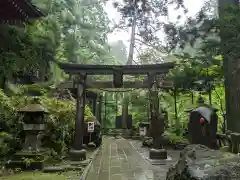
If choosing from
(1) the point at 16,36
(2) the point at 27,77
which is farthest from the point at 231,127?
(2) the point at 27,77

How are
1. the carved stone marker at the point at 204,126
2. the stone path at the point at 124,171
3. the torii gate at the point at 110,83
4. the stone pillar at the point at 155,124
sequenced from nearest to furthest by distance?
the stone path at the point at 124,171 < the carved stone marker at the point at 204,126 < the stone pillar at the point at 155,124 < the torii gate at the point at 110,83

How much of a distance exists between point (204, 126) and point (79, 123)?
520 cm

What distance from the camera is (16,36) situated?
9.81 m

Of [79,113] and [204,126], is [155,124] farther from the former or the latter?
[79,113]

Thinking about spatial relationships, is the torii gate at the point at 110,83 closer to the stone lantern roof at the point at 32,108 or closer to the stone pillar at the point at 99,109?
the stone lantern roof at the point at 32,108

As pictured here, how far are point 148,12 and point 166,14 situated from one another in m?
0.73

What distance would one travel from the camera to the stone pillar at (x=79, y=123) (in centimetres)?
1118

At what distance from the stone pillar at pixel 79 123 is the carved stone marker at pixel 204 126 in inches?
184

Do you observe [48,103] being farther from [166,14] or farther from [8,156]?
[166,14]

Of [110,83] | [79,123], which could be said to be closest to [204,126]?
[110,83]

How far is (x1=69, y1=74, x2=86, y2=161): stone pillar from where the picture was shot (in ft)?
36.7

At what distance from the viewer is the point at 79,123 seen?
11703 mm

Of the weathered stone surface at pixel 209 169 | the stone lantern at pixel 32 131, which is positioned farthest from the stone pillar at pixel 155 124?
the weathered stone surface at pixel 209 169

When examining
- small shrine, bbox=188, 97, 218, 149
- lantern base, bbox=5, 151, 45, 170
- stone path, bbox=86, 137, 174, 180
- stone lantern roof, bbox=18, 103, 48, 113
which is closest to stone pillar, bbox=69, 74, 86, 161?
stone path, bbox=86, 137, 174, 180
